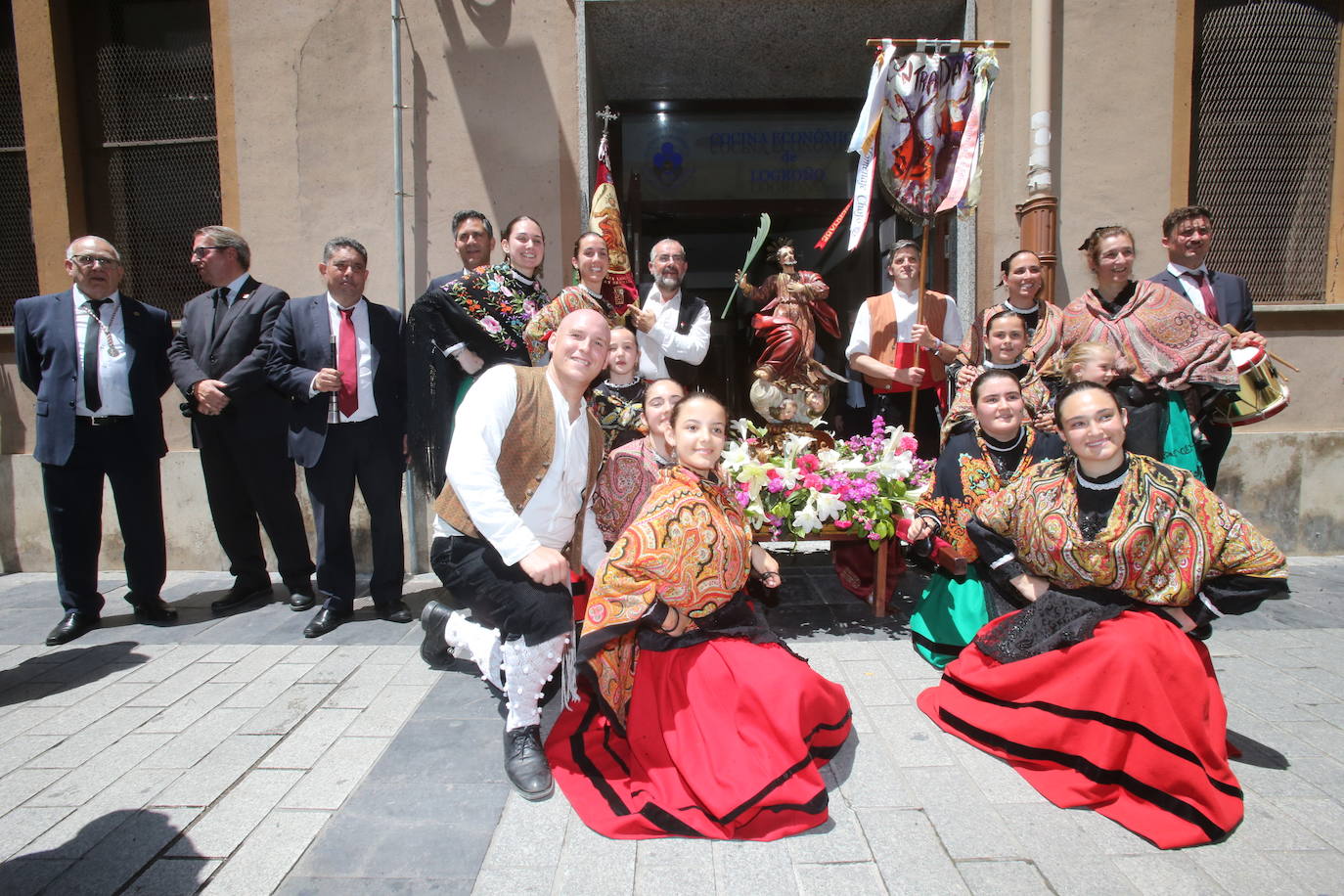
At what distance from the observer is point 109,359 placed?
3.95 m

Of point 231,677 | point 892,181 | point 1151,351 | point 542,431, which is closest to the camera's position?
point 542,431

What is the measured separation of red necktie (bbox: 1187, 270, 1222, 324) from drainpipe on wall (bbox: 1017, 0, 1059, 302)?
88cm

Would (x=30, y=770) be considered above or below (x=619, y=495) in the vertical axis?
below

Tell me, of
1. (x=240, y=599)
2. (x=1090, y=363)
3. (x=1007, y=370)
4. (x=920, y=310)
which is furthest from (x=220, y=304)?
(x=1090, y=363)

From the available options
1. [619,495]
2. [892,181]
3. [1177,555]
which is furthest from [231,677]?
[892,181]

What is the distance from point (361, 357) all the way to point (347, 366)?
9 centimetres

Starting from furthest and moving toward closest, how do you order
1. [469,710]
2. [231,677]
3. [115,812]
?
[231,677] < [469,710] < [115,812]

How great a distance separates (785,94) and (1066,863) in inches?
245

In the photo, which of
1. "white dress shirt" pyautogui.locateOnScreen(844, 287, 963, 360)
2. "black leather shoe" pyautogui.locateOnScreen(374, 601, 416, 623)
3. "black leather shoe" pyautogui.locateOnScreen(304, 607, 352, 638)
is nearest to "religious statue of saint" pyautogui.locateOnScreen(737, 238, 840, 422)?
"white dress shirt" pyautogui.locateOnScreen(844, 287, 963, 360)

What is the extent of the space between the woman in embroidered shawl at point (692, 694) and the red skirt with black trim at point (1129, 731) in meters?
0.60

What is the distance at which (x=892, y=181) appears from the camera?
13.6 ft

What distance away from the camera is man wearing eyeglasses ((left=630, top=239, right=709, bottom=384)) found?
4.12 metres

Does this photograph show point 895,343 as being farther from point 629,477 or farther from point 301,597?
point 301,597

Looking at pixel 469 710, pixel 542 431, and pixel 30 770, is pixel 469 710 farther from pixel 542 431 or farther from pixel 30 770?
pixel 30 770
